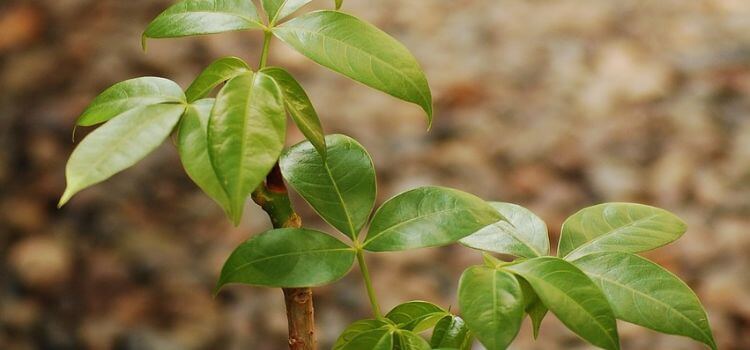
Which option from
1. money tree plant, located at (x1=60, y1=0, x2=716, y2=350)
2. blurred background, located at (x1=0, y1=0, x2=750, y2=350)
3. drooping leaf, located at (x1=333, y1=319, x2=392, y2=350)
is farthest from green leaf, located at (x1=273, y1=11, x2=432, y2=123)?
blurred background, located at (x1=0, y1=0, x2=750, y2=350)

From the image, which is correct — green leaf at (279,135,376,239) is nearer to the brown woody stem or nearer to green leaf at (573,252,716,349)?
the brown woody stem

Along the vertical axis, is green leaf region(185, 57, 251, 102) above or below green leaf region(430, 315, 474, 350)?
above

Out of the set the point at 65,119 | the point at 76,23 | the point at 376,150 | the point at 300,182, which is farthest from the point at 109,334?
the point at 300,182

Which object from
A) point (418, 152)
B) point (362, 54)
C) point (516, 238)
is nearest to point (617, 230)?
point (516, 238)

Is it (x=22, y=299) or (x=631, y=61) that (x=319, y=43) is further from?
(x=631, y=61)

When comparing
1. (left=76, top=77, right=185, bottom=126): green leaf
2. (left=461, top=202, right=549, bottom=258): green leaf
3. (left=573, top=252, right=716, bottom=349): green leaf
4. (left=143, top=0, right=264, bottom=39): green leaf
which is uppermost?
(left=143, top=0, right=264, bottom=39): green leaf

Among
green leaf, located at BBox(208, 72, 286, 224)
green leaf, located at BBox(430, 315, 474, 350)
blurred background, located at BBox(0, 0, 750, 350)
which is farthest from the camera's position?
Result: blurred background, located at BBox(0, 0, 750, 350)

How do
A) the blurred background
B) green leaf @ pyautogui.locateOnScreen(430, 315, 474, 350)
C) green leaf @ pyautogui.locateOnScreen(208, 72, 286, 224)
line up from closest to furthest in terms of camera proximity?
green leaf @ pyautogui.locateOnScreen(208, 72, 286, 224) → green leaf @ pyautogui.locateOnScreen(430, 315, 474, 350) → the blurred background
